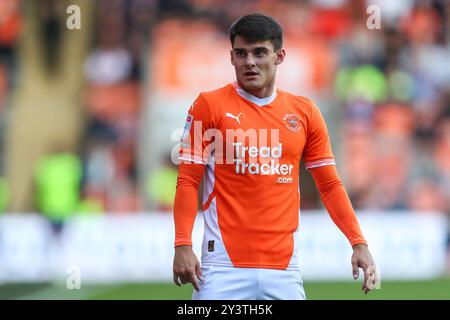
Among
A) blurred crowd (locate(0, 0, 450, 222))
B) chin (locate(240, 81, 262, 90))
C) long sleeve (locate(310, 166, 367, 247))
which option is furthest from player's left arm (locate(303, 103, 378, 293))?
blurred crowd (locate(0, 0, 450, 222))

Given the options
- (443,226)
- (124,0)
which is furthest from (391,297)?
(124,0)

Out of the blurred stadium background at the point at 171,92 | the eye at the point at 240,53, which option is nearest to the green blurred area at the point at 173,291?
the blurred stadium background at the point at 171,92

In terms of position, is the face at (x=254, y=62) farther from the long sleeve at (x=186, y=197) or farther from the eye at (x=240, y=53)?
the long sleeve at (x=186, y=197)

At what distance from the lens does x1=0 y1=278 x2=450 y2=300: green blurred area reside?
34.8 ft

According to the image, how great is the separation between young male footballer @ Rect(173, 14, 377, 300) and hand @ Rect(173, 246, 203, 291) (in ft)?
0.23

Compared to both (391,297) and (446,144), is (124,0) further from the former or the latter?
(391,297)

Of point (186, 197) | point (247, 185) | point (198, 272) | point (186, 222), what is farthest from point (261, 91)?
point (198, 272)

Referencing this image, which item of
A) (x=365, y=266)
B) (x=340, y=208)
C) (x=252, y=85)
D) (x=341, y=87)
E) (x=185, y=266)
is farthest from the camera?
(x=341, y=87)

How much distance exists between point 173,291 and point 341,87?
240 inches

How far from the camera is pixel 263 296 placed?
4.73 m

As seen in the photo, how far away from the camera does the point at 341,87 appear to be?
1598 centimetres

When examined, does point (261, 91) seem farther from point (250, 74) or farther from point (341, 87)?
point (341, 87)

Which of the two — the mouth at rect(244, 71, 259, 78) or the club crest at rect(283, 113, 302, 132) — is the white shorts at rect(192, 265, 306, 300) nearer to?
the club crest at rect(283, 113, 302, 132)

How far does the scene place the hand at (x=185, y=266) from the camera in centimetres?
455
